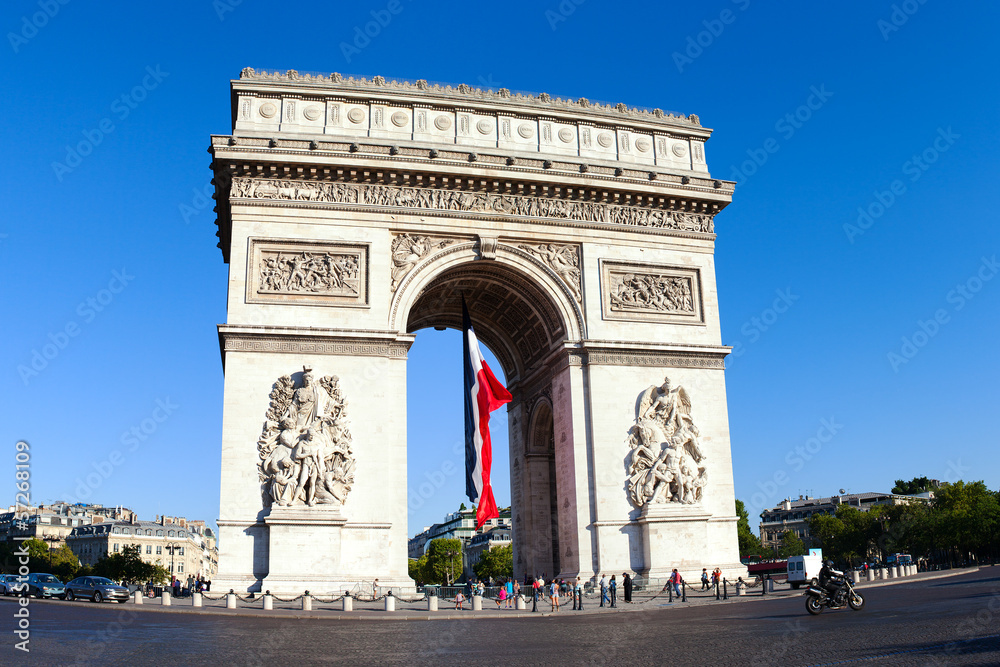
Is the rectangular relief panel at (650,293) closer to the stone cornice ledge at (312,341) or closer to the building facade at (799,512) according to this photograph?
the stone cornice ledge at (312,341)

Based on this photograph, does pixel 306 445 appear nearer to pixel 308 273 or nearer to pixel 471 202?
pixel 308 273

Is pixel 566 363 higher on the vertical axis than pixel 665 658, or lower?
higher

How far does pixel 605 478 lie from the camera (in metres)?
24.1

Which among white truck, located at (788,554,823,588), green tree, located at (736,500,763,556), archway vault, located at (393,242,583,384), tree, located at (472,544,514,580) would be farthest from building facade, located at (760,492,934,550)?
archway vault, located at (393,242,583,384)

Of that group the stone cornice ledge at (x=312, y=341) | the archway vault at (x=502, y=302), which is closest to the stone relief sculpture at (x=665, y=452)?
the archway vault at (x=502, y=302)

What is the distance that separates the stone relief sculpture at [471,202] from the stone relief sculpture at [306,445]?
515cm

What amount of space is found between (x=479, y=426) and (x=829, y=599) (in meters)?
12.6

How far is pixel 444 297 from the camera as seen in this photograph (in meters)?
28.4

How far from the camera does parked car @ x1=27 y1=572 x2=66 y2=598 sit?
26.4 metres

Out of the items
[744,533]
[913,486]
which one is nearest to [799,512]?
[913,486]

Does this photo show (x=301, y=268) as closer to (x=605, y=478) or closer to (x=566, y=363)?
(x=566, y=363)

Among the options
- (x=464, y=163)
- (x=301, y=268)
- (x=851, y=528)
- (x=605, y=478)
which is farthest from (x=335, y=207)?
(x=851, y=528)

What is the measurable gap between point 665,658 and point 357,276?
56.2 ft

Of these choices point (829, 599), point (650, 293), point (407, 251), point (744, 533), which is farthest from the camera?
point (744, 533)
